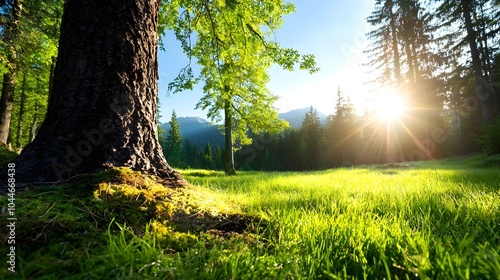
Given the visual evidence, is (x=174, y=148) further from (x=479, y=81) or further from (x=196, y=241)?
(x=196, y=241)

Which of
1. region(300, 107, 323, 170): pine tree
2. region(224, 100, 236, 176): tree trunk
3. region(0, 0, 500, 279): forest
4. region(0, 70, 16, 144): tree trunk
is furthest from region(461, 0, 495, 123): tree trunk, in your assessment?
region(300, 107, 323, 170): pine tree

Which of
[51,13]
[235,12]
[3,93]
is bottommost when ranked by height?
[235,12]

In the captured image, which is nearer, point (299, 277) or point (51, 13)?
point (299, 277)

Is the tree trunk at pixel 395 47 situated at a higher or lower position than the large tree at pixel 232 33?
higher

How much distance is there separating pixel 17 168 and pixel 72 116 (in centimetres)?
60

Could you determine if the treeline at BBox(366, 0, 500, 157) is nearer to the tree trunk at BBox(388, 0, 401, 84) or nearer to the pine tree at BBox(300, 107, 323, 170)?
the tree trunk at BBox(388, 0, 401, 84)

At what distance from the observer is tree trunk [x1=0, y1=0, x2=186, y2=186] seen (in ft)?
7.04

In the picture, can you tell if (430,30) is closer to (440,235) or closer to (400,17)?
(400,17)

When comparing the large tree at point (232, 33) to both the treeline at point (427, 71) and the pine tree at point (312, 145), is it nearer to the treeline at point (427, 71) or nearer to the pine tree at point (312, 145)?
the treeline at point (427, 71)

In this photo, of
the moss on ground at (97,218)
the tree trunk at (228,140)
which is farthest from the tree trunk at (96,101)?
the tree trunk at (228,140)

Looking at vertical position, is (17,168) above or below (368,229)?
above

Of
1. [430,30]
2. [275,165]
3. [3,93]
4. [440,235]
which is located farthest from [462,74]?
[275,165]

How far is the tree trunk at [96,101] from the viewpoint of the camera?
7.04 feet

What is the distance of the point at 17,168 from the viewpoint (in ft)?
6.81
